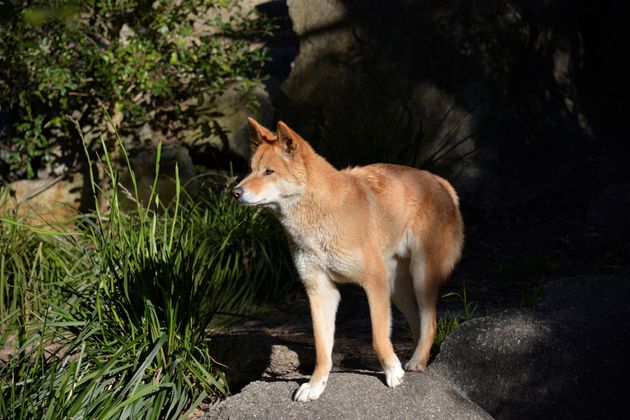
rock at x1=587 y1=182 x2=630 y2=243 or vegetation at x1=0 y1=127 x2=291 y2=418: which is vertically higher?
vegetation at x1=0 y1=127 x2=291 y2=418

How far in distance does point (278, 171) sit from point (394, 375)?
138 cm

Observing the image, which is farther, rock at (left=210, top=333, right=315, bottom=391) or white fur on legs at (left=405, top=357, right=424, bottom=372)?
rock at (left=210, top=333, right=315, bottom=391)

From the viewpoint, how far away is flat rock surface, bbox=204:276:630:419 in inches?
188

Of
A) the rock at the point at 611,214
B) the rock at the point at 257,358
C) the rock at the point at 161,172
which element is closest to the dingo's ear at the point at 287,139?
the rock at the point at 257,358

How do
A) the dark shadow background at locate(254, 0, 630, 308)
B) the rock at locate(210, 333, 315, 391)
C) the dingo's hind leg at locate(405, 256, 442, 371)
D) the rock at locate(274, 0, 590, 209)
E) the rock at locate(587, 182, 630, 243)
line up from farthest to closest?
the rock at locate(274, 0, 590, 209) < the dark shadow background at locate(254, 0, 630, 308) < the rock at locate(587, 182, 630, 243) < the rock at locate(210, 333, 315, 391) < the dingo's hind leg at locate(405, 256, 442, 371)

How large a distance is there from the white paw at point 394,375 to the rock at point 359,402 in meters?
0.05

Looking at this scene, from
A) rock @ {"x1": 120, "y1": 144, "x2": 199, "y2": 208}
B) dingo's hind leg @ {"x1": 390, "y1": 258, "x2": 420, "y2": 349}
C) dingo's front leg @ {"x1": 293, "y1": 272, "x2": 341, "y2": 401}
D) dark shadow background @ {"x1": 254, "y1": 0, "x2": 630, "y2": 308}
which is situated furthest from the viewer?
rock @ {"x1": 120, "y1": 144, "x2": 199, "y2": 208}

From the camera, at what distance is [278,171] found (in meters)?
4.68

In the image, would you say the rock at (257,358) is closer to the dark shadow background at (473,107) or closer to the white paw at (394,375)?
the white paw at (394,375)

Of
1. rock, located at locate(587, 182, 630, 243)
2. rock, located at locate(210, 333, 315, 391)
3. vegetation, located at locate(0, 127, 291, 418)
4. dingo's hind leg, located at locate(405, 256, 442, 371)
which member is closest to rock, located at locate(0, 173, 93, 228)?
vegetation, located at locate(0, 127, 291, 418)

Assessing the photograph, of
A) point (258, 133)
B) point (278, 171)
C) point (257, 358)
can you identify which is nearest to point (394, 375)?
point (257, 358)

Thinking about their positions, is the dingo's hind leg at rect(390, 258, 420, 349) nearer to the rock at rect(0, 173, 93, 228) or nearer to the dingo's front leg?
the dingo's front leg

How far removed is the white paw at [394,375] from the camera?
4.80 m

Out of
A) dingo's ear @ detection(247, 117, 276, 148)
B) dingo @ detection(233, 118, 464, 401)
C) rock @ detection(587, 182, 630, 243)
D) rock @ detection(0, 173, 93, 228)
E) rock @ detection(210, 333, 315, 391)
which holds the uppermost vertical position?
dingo's ear @ detection(247, 117, 276, 148)
